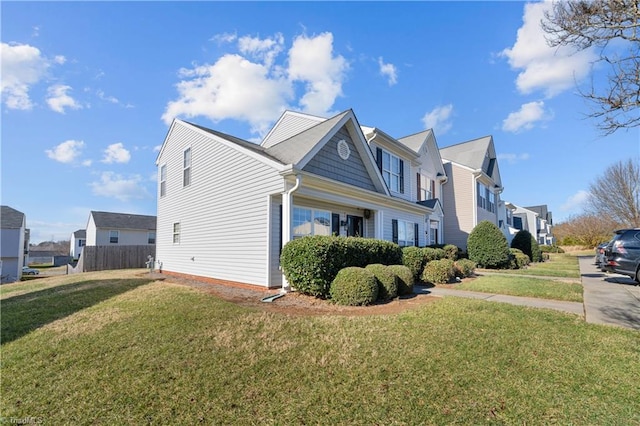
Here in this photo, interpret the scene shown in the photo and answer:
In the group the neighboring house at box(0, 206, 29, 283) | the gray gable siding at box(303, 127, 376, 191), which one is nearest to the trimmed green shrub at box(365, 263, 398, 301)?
the gray gable siding at box(303, 127, 376, 191)

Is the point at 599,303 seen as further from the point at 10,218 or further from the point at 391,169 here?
the point at 10,218

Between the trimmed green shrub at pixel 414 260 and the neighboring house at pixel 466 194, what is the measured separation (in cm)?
1110

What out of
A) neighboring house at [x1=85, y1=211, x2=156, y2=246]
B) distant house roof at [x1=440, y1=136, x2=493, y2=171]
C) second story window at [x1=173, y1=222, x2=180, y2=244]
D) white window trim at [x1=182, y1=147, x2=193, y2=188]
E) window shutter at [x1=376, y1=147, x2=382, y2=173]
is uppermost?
distant house roof at [x1=440, y1=136, x2=493, y2=171]

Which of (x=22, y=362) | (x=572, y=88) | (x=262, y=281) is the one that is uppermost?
(x=572, y=88)

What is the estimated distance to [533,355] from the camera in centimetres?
423

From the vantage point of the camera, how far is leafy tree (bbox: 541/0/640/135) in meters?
5.33

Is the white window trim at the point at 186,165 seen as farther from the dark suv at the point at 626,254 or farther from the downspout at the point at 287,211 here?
the dark suv at the point at 626,254

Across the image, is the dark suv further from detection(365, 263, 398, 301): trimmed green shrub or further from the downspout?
the downspout

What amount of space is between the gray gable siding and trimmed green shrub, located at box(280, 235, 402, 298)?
3.03 meters

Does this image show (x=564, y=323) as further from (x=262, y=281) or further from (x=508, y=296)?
(x=262, y=281)

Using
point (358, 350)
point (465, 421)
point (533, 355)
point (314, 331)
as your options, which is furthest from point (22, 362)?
point (533, 355)

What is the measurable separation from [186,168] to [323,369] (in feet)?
39.3

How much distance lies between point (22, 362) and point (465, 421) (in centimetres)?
597

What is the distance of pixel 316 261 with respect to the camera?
7523 mm
